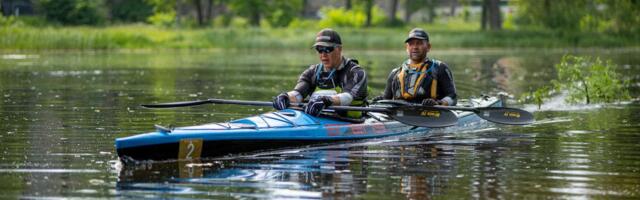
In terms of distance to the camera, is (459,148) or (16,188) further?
A: (459,148)

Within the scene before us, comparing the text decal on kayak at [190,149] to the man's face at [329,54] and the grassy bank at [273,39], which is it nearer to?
the man's face at [329,54]

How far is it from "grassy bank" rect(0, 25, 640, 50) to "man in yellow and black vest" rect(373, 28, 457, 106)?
35.0 meters

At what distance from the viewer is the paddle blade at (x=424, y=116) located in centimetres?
1588

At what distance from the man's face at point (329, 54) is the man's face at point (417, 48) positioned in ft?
4.83

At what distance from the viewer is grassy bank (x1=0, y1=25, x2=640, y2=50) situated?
168 ft

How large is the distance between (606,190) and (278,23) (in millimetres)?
68964

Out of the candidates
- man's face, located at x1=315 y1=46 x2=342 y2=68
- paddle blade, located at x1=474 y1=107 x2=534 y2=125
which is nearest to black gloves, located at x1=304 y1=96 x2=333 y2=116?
man's face, located at x1=315 y1=46 x2=342 y2=68

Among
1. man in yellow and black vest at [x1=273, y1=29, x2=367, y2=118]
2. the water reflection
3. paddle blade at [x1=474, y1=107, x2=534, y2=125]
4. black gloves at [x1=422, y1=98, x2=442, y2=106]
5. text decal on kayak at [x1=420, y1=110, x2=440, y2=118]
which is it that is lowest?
the water reflection

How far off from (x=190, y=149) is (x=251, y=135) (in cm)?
104

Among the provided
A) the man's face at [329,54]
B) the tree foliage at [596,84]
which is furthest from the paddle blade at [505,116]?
the tree foliage at [596,84]

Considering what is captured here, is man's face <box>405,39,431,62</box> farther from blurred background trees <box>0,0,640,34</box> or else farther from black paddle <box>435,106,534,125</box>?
blurred background trees <box>0,0,640,34</box>

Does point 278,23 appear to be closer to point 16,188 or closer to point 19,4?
point 19,4

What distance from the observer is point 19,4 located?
259 ft

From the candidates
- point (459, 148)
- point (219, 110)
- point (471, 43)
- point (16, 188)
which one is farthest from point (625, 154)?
point (471, 43)
